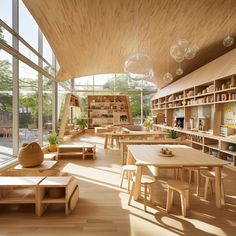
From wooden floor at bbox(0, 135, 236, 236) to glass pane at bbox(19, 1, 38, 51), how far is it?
13.7 feet

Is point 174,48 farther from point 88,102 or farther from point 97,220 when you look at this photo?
point 88,102

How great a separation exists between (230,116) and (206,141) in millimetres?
1109

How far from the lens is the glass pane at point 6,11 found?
13.6 ft

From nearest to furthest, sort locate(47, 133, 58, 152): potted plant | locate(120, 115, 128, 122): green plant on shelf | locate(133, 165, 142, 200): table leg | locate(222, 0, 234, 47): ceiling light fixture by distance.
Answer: locate(133, 165, 142, 200): table leg → locate(222, 0, 234, 47): ceiling light fixture → locate(47, 133, 58, 152): potted plant → locate(120, 115, 128, 122): green plant on shelf

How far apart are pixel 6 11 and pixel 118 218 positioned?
180 inches

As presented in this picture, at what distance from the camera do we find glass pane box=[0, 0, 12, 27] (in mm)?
4137

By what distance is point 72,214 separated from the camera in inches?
103

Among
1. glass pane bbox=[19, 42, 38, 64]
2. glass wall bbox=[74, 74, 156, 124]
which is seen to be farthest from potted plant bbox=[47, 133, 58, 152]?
glass wall bbox=[74, 74, 156, 124]

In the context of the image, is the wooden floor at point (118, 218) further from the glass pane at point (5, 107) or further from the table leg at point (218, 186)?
the glass pane at point (5, 107)

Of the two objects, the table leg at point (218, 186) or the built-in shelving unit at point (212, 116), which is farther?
the built-in shelving unit at point (212, 116)

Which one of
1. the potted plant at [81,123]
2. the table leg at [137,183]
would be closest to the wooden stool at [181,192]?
the table leg at [137,183]

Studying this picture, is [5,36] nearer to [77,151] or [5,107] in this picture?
[5,107]

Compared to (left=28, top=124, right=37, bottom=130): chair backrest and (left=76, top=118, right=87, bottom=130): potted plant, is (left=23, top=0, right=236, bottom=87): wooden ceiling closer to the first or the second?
(left=28, top=124, right=37, bottom=130): chair backrest

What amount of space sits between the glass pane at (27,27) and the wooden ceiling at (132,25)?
41 cm
